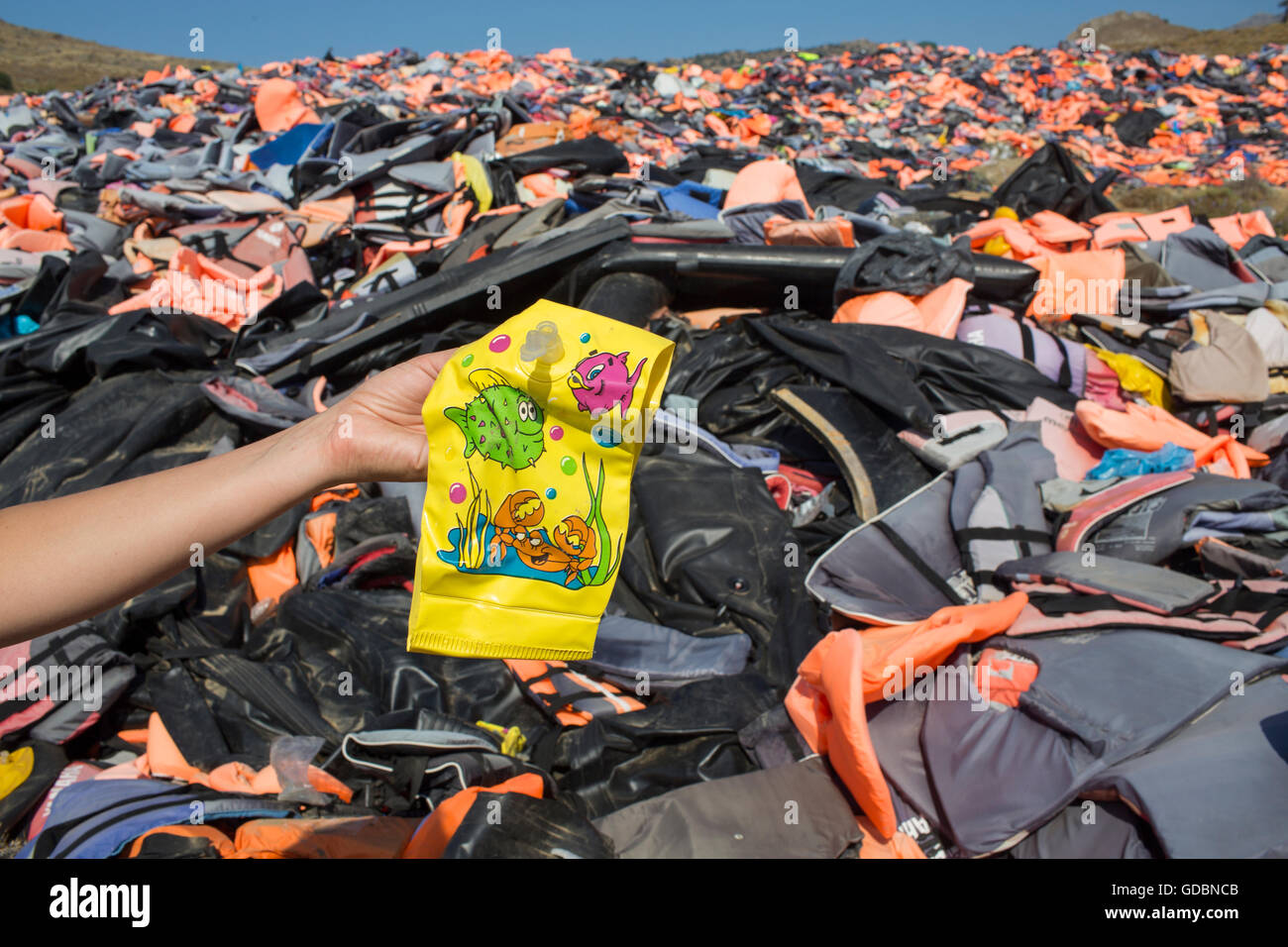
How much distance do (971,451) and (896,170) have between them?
7.20 m

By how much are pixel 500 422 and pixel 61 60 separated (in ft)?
119

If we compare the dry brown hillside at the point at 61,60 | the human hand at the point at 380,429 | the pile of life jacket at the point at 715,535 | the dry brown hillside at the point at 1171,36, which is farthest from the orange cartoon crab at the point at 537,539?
the dry brown hillside at the point at 61,60

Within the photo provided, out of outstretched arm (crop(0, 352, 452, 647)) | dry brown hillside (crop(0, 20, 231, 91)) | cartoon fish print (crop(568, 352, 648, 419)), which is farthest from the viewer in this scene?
dry brown hillside (crop(0, 20, 231, 91))

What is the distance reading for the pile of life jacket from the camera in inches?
71.7

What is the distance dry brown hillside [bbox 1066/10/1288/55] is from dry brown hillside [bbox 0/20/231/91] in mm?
23717

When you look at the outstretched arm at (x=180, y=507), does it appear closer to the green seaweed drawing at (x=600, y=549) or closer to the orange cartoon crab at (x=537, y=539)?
the orange cartoon crab at (x=537, y=539)

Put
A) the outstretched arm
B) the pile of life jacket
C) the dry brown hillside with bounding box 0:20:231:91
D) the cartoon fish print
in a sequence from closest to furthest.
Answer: the outstretched arm
the cartoon fish print
the pile of life jacket
the dry brown hillside with bounding box 0:20:231:91

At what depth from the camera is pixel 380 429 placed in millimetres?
1104

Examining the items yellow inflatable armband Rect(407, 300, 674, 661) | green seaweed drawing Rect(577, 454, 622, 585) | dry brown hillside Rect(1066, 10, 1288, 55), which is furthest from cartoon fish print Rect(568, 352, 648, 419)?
dry brown hillside Rect(1066, 10, 1288, 55)

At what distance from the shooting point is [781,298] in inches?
167

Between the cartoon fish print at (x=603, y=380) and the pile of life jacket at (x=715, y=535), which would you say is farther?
the pile of life jacket at (x=715, y=535)

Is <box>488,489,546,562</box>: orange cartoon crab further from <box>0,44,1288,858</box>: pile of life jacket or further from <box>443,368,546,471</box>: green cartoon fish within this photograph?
<box>0,44,1288,858</box>: pile of life jacket

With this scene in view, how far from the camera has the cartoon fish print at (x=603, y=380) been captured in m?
1.06

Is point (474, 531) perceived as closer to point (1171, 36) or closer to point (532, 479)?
point (532, 479)
